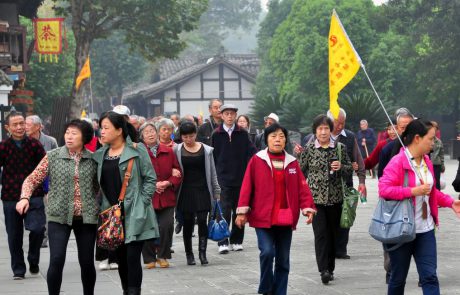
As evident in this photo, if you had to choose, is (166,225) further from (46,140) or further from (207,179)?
(46,140)

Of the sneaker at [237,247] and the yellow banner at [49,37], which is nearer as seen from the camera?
the sneaker at [237,247]

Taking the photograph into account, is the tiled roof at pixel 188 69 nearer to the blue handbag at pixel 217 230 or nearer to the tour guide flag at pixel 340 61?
the tour guide flag at pixel 340 61

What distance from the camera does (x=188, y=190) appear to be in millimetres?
13086

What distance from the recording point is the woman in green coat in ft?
29.0

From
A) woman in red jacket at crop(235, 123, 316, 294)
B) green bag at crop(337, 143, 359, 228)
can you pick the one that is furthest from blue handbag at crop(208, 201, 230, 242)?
woman in red jacket at crop(235, 123, 316, 294)

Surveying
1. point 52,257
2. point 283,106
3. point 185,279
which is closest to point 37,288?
point 185,279

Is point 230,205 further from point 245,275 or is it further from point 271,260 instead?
point 271,260

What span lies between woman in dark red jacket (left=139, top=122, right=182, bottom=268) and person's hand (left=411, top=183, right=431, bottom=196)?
510 centimetres

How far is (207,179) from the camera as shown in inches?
515

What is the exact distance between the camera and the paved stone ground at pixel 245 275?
426 inches

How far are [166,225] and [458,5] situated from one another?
38.6m

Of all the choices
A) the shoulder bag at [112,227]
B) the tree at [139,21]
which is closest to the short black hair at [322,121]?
the shoulder bag at [112,227]

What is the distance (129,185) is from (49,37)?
119ft

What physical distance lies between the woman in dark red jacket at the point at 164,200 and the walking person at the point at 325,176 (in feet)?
6.18
